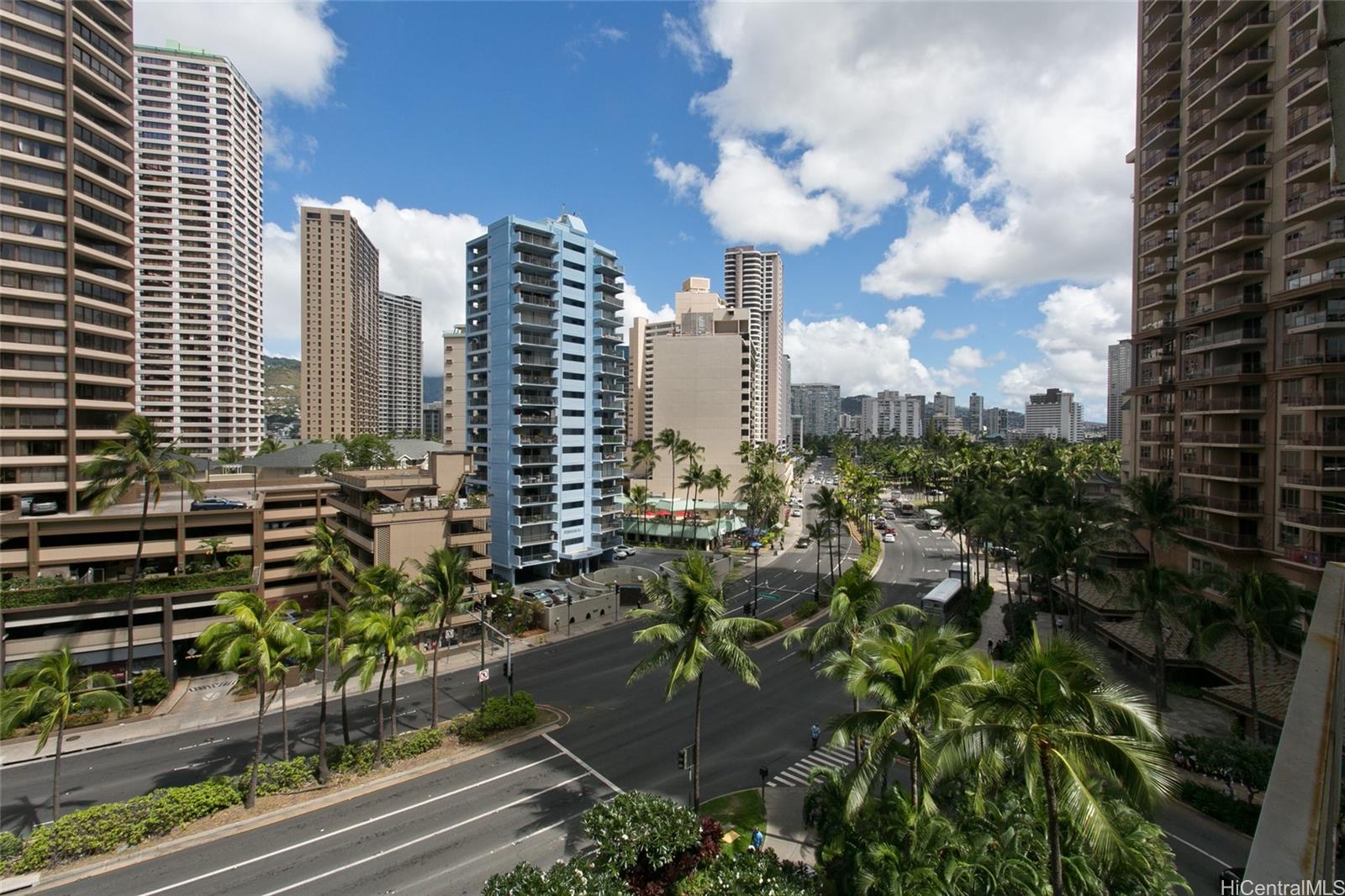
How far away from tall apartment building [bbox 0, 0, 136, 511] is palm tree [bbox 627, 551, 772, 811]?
52252 mm

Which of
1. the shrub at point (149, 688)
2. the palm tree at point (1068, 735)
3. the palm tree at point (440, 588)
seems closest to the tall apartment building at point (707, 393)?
the shrub at point (149, 688)

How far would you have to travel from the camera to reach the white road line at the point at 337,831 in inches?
885

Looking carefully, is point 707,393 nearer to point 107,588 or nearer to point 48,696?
point 107,588

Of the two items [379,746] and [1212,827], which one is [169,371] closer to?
[379,746]

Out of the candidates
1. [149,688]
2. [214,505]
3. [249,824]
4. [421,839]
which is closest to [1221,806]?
[421,839]

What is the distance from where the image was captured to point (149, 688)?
134 feet

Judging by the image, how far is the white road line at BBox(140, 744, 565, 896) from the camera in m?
22.5

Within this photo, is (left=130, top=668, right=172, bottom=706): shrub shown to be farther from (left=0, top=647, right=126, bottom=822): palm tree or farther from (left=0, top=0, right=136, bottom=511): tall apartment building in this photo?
(left=0, top=0, right=136, bottom=511): tall apartment building

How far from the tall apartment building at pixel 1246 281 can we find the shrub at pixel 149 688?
73786 millimetres

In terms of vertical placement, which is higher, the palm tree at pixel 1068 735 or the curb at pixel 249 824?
the palm tree at pixel 1068 735

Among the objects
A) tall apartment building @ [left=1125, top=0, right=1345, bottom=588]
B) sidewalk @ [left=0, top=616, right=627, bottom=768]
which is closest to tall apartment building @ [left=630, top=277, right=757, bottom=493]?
tall apartment building @ [left=1125, top=0, right=1345, bottom=588]

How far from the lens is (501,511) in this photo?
68812mm

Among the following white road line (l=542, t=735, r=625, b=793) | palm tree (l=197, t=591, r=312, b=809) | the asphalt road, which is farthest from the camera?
white road line (l=542, t=735, r=625, b=793)

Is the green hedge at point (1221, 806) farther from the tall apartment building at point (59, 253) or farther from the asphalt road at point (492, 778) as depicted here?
the tall apartment building at point (59, 253)
